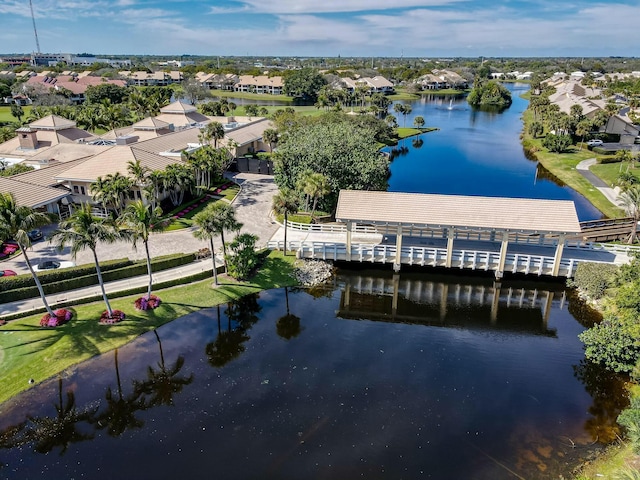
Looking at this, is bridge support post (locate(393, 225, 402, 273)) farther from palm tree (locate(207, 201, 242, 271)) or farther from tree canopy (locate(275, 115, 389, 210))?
palm tree (locate(207, 201, 242, 271))

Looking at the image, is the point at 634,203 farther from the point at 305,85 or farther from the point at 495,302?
the point at 305,85

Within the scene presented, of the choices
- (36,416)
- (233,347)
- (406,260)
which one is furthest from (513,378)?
(36,416)

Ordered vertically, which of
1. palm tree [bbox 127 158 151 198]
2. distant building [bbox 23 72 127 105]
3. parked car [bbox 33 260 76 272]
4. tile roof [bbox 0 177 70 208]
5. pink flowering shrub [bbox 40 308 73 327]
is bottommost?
pink flowering shrub [bbox 40 308 73 327]

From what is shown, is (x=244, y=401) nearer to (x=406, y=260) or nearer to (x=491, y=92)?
(x=406, y=260)

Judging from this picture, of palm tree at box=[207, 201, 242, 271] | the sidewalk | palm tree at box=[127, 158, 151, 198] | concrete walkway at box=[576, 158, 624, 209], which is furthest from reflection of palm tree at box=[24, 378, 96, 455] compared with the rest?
concrete walkway at box=[576, 158, 624, 209]

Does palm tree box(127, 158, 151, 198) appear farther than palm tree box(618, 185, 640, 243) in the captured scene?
Yes

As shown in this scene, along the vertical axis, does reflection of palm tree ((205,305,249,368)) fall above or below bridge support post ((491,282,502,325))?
below

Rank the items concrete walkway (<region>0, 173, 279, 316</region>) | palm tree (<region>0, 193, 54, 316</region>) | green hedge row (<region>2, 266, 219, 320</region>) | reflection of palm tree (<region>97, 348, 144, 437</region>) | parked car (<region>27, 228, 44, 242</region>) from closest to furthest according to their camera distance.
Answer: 1. reflection of palm tree (<region>97, 348, 144, 437</region>)
2. palm tree (<region>0, 193, 54, 316</region>)
3. green hedge row (<region>2, 266, 219, 320</region>)
4. concrete walkway (<region>0, 173, 279, 316</region>)
5. parked car (<region>27, 228, 44, 242</region>)
